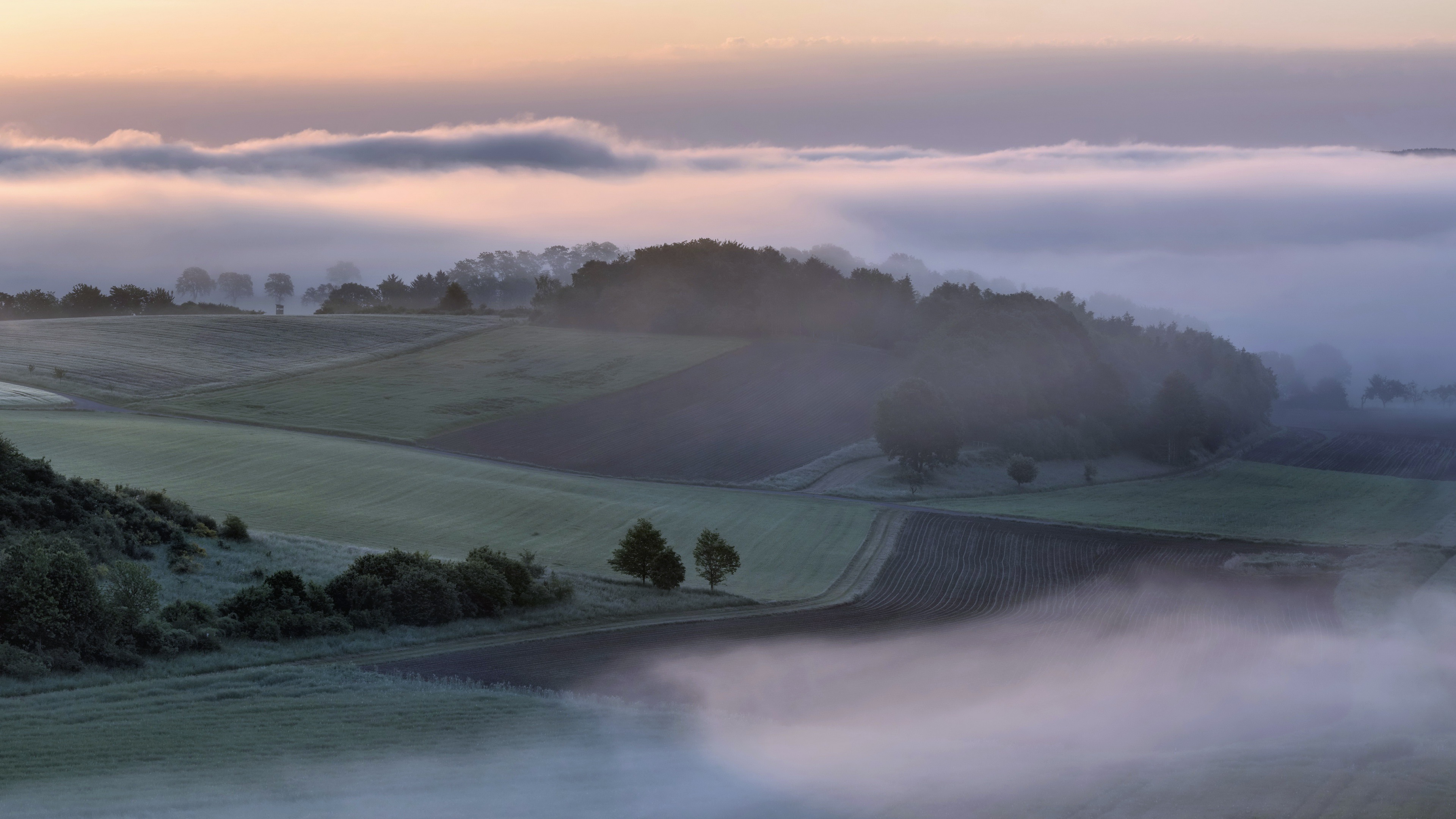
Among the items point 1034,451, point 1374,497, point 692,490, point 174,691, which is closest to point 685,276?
point 1034,451

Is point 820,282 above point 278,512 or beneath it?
above

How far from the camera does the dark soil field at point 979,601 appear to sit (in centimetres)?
3509

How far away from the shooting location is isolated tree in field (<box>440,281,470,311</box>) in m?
166

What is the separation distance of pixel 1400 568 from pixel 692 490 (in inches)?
1746

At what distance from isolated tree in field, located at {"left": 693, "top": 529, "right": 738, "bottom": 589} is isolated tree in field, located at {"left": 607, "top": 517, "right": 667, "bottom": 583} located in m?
1.81

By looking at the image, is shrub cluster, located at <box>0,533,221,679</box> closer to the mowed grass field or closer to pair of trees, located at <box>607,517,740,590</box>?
pair of trees, located at <box>607,517,740,590</box>

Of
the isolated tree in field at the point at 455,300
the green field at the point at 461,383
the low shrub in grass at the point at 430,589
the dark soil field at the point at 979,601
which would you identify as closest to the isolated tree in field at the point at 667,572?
the dark soil field at the point at 979,601

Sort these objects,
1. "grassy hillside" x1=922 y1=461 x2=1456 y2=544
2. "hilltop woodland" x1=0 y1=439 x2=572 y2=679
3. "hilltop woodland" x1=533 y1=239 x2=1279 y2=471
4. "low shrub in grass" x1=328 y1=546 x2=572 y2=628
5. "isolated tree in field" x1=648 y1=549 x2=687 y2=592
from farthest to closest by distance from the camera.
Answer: "hilltop woodland" x1=533 y1=239 x2=1279 y2=471
"grassy hillside" x1=922 y1=461 x2=1456 y2=544
"isolated tree in field" x1=648 y1=549 x2=687 y2=592
"low shrub in grass" x1=328 y1=546 x2=572 y2=628
"hilltop woodland" x1=0 y1=439 x2=572 y2=679

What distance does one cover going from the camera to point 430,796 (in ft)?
71.7

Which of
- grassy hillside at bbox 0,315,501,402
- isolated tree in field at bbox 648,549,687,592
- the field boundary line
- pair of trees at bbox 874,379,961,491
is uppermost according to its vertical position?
grassy hillside at bbox 0,315,501,402

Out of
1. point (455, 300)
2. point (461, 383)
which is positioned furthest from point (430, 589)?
point (455, 300)

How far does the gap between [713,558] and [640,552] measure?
11.4ft

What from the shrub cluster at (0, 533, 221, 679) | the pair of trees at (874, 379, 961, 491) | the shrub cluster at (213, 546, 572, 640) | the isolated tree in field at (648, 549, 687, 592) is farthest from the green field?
the shrub cluster at (0, 533, 221, 679)

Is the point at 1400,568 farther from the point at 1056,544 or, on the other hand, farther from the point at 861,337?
the point at 861,337
